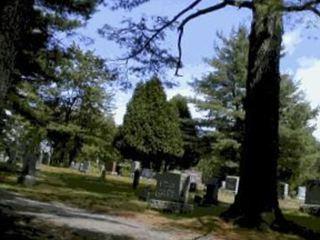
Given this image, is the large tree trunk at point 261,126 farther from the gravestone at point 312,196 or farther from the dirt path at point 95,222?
the gravestone at point 312,196

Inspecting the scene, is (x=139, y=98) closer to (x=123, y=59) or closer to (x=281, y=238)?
(x=123, y=59)

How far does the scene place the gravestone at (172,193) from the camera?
17.7 m

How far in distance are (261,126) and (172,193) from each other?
4873mm

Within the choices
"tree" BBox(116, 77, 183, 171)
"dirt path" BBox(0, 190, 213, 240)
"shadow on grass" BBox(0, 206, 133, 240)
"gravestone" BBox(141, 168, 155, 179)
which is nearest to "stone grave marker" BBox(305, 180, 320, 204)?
"dirt path" BBox(0, 190, 213, 240)

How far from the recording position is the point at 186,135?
5162cm

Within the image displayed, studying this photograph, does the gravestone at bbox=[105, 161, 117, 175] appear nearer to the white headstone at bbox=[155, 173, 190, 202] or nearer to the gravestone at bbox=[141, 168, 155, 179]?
the gravestone at bbox=[141, 168, 155, 179]

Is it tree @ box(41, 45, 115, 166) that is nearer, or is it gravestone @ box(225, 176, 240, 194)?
gravestone @ box(225, 176, 240, 194)

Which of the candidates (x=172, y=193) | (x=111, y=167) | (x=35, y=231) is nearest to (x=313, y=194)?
(x=172, y=193)

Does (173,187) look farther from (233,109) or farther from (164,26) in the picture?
(233,109)

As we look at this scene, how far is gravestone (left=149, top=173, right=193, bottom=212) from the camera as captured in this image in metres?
17.7

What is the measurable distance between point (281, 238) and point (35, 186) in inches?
394

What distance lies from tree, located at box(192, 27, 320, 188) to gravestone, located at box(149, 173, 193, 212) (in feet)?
72.5

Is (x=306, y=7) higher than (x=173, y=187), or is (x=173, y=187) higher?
(x=306, y=7)

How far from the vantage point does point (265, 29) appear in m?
15.1
